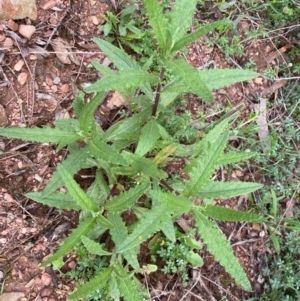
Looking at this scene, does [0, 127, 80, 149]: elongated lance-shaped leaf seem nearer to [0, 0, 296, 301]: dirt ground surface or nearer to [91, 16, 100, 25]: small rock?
[0, 0, 296, 301]: dirt ground surface

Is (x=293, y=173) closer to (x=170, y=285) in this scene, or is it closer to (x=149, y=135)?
(x=170, y=285)

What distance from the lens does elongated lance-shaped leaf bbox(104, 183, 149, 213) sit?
221 cm

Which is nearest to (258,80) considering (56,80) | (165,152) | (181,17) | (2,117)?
(165,152)

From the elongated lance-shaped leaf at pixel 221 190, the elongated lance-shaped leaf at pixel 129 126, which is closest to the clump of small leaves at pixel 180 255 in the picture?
the elongated lance-shaped leaf at pixel 129 126

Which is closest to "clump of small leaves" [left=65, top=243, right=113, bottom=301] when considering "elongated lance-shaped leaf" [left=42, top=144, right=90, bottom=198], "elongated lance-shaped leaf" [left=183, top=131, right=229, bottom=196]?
"elongated lance-shaped leaf" [left=42, top=144, right=90, bottom=198]

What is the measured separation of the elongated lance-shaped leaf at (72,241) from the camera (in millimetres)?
2068

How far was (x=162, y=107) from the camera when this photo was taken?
8.76ft

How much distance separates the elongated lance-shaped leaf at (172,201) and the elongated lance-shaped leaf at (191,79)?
436 mm

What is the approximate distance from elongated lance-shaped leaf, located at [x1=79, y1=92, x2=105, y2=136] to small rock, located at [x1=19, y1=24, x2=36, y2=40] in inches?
40.3

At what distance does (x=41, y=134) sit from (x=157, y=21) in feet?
2.61

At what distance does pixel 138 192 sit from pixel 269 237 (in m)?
1.65

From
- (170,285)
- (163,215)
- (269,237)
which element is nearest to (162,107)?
(163,215)

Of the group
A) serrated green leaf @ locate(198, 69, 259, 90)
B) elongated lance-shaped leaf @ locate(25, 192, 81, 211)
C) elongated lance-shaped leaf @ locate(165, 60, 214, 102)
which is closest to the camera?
elongated lance-shaped leaf @ locate(165, 60, 214, 102)

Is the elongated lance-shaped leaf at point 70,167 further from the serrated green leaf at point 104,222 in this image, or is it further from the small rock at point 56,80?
the small rock at point 56,80
